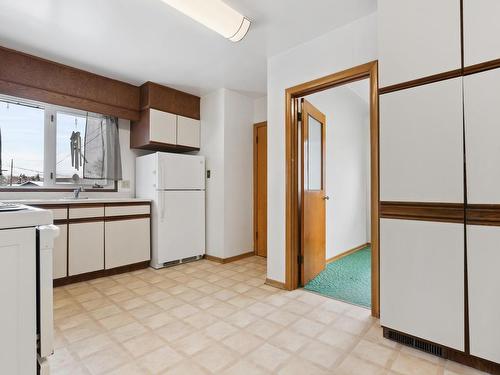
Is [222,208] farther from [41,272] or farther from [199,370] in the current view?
[41,272]

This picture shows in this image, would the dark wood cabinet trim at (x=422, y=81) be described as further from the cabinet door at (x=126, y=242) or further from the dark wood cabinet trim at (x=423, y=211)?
the cabinet door at (x=126, y=242)

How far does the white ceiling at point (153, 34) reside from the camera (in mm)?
2036

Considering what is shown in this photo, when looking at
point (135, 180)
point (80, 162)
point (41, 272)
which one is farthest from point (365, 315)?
point (80, 162)

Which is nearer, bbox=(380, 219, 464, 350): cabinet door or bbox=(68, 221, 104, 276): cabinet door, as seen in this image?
bbox=(380, 219, 464, 350): cabinet door

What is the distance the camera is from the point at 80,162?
3.34m

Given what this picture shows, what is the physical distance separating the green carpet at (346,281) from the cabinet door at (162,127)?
257 centimetres

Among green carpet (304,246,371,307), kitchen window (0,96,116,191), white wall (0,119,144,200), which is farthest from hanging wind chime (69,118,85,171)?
green carpet (304,246,371,307)

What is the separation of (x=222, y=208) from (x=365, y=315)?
2.19 metres

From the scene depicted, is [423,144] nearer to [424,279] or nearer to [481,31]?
[481,31]

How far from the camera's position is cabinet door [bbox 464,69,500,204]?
1.40m

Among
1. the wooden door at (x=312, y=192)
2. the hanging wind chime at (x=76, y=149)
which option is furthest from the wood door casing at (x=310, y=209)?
the hanging wind chime at (x=76, y=149)

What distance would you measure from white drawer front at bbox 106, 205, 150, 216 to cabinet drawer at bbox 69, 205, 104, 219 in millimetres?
86

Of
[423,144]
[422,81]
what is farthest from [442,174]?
[422,81]

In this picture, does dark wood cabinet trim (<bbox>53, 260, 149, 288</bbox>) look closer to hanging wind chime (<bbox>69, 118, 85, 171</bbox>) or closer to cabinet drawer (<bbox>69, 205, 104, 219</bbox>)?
cabinet drawer (<bbox>69, 205, 104, 219</bbox>)
